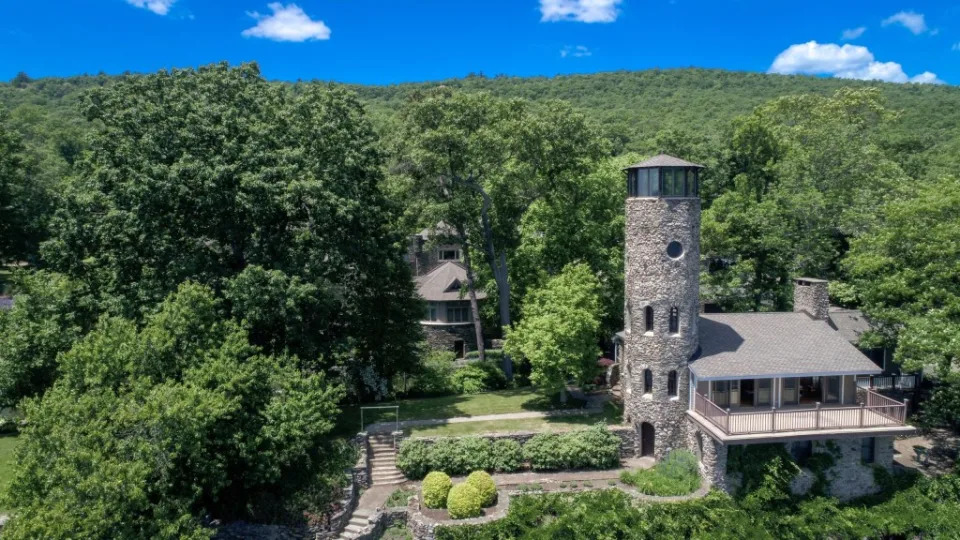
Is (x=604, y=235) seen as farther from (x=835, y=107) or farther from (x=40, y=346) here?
(x=835, y=107)

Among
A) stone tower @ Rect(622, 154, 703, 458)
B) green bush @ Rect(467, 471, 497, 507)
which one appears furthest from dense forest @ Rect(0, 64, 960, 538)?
green bush @ Rect(467, 471, 497, 507)

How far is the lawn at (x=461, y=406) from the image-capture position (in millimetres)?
28125

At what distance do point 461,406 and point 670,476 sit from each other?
10665 mm

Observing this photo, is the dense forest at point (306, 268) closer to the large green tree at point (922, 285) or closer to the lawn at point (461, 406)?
the large green tree at point (922, 285)

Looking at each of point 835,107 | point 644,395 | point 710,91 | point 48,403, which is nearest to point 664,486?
point 644,395

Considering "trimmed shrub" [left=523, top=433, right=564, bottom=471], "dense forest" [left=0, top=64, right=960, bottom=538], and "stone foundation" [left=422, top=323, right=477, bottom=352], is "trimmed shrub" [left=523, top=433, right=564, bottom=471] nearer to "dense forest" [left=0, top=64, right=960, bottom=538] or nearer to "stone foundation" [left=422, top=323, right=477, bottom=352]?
"dense forest" [left=0, top=64, right=960, bottom=538]

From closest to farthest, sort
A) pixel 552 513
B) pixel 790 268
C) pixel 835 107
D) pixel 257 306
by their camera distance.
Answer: pixel 552 513
pixel 257 306
pixel 790 268
pixel 835 107

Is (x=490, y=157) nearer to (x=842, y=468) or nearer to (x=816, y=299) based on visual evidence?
(x=816, y=299)

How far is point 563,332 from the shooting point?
26.2m

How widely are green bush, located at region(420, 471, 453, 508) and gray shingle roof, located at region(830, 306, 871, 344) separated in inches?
778

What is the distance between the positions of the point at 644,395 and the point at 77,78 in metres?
194

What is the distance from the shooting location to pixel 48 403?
1728cm

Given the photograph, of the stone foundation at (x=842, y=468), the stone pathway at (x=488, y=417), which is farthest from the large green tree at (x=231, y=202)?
the stone foundation at (x=842, y=468)

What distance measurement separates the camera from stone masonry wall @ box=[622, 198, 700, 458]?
77.3 ft
